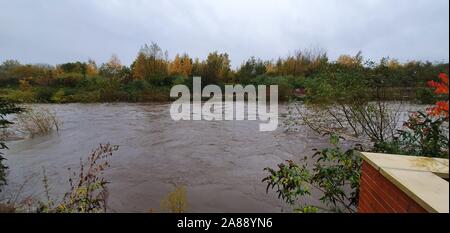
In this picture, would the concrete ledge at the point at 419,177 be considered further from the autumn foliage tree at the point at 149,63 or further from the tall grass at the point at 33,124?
the autumn foliage tree at the point at 149,63

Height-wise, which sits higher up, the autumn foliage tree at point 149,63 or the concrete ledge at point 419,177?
the autumn foliage tree at point 149,63

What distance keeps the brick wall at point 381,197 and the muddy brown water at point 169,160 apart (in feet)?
6.08

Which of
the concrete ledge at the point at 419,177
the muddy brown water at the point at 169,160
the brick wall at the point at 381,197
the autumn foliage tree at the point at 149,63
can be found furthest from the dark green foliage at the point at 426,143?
the autumn foliage tree at the point at 149,63

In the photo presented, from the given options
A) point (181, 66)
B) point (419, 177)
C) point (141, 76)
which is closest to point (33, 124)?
point (419, 177)

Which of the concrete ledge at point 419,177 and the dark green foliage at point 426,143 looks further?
the dark green foliage at point 426,143

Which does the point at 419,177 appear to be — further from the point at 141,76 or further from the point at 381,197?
the point at 141,76

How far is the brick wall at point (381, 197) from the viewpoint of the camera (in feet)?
5.63

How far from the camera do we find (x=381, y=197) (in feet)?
6.61

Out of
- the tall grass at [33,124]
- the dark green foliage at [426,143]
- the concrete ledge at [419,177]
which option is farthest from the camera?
the tall grass at [33,124]

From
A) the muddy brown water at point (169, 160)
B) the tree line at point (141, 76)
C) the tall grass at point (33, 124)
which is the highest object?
the tree line at point (141, 76)

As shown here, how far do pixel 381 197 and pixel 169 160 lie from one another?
16.0 ft

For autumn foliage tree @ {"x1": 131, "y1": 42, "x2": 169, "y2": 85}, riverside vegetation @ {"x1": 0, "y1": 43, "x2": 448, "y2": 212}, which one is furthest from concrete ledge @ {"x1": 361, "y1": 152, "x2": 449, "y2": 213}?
autumn foliage tree @ {"x1": 131, "y1": 42, "x2": 169, "y2": 85}
